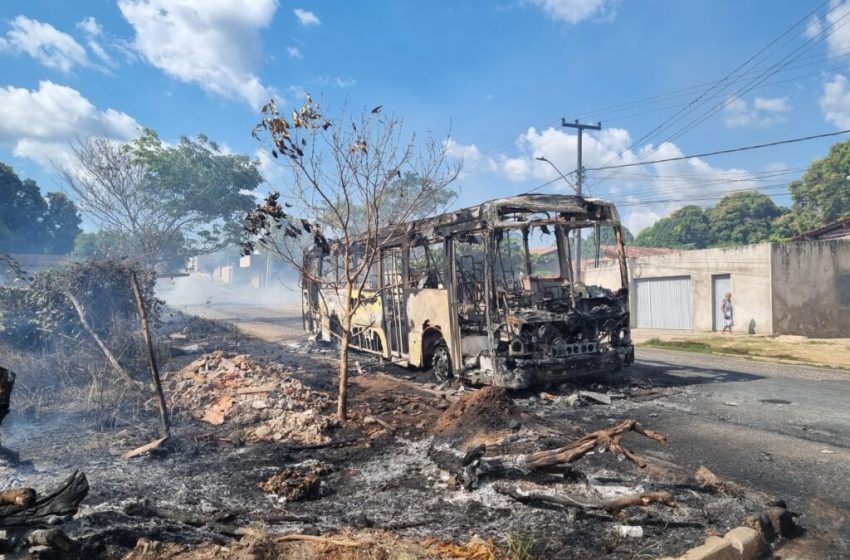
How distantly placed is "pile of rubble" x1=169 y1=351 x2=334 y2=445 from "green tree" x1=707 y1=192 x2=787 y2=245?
1556 inches

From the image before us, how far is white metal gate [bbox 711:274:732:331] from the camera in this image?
19.3m

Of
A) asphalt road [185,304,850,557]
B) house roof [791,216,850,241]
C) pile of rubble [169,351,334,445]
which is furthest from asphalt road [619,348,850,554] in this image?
house roof [791,216,850,241]

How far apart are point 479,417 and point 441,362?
3427 mm

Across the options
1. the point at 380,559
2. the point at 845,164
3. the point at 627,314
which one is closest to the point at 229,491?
the point at 380,559

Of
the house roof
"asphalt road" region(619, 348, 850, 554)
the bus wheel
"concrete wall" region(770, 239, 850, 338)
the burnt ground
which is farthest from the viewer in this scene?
the house roof

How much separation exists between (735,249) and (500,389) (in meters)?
15.9

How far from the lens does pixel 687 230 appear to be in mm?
43219

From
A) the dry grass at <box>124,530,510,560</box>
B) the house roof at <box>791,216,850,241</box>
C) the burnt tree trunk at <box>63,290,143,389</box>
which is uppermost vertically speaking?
the house roof at <box>791,216,850,241</box>

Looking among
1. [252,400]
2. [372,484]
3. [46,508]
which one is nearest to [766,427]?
[372,484]

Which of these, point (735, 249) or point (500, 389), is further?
point (735, 249)

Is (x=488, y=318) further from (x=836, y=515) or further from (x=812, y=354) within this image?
(x=812, y=354)

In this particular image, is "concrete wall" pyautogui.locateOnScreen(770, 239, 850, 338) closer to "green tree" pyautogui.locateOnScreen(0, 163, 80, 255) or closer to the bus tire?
the bus tire

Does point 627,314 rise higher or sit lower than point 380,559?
higher

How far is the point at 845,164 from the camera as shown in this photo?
30609mm
